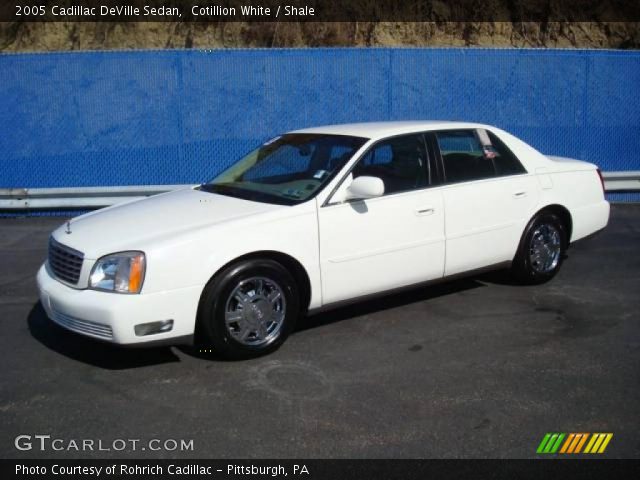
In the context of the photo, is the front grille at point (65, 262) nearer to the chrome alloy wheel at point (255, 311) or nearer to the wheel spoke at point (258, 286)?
the chrome alloy wheel at point (255, 311)

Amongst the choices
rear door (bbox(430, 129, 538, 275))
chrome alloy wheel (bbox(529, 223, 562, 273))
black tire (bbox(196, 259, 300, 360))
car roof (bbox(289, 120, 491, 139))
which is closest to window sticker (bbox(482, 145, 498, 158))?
rear door (bbox(430, 129, 538, 275))

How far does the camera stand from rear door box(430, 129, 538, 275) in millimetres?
5473

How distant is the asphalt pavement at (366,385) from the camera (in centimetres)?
354

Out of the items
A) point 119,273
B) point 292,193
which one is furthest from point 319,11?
point 119,273

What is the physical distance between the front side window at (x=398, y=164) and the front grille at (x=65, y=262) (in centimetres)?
208

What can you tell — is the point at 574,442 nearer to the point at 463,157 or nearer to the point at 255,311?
the point at 255,311

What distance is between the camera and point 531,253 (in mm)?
6117

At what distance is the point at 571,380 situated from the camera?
4.24 metres

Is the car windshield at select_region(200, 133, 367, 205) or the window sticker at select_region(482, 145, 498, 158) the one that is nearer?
the car windshield at select_region(200, 133, 367, 205)

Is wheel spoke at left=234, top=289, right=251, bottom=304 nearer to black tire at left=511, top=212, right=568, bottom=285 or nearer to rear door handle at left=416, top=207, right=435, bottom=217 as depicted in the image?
rear door handle at left=416, top=207, right=435, bottom=217

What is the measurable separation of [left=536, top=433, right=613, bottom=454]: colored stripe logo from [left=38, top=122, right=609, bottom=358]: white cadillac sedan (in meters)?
1.91

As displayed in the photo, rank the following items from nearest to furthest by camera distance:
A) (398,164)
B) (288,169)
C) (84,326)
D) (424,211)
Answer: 1. (84,326)
2. (424,211)
3. (398,164)
4. (288,169)

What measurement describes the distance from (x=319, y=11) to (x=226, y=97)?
741cm
